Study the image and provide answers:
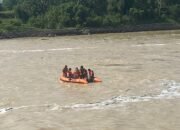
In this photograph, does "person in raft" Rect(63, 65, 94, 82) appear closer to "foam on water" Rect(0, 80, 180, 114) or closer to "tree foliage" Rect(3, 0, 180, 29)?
"foam on water" Rect(0, 80, 180, 114)

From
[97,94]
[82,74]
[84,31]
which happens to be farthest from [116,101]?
[84,31]

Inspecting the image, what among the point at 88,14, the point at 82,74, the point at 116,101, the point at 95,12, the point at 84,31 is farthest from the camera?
the point at 95,12

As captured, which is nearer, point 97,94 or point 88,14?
point 97,94

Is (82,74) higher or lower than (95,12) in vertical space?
lower

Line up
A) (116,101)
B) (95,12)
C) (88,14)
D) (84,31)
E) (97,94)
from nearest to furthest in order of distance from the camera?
(116,101) < (97,94) < (84,31) < (88,14) < (95,12)

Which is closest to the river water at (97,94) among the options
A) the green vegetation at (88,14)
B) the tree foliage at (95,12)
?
the green vegetation at (88,14)

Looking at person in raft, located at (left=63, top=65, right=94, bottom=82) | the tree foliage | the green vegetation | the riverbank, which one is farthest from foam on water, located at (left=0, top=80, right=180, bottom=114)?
the tree foliage

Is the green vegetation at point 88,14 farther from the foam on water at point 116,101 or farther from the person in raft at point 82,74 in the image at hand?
the foam on water at point 116,101

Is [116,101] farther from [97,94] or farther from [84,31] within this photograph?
[84,31]
